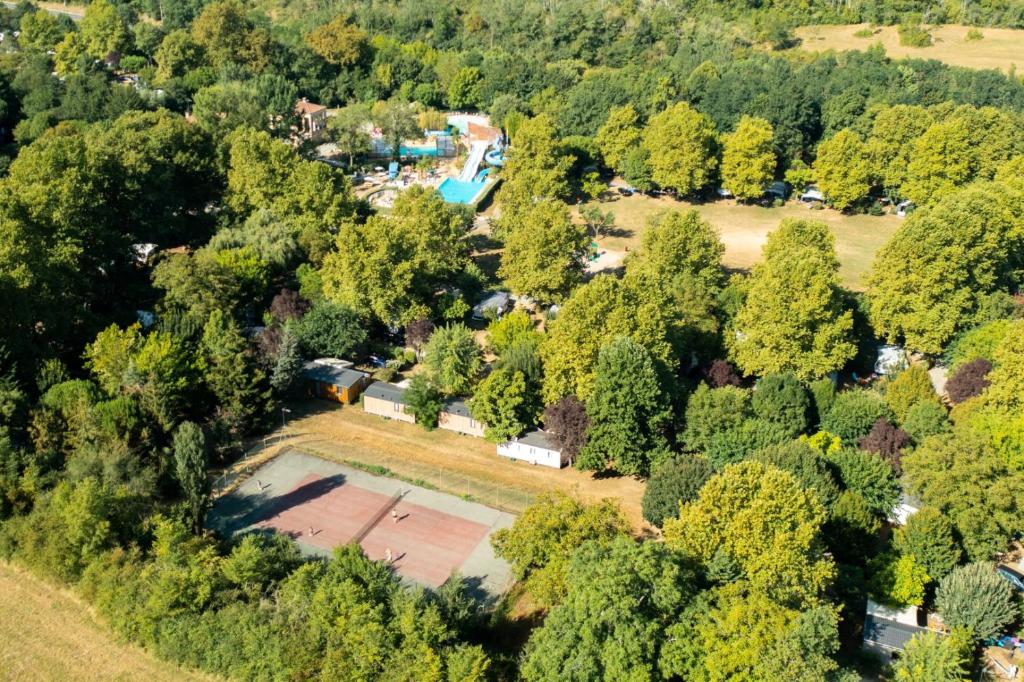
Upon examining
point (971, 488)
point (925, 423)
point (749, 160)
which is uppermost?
point (749, 160)

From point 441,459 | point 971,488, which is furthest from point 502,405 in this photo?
point 971,488

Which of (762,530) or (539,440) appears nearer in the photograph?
(762,530)

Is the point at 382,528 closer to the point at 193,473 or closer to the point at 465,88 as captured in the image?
the point at 193,473

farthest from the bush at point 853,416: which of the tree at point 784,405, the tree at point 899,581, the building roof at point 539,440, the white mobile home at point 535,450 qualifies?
the building roof at point 539,440

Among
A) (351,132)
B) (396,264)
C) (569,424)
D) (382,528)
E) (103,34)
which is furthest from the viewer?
(103,34)

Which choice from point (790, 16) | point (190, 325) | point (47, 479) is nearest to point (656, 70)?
point (790, 16)

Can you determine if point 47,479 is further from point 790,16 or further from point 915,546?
point 790,16

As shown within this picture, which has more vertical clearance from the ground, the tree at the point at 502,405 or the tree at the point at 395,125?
the tree at the point at 395,125

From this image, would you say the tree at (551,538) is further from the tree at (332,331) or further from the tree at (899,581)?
the tree at (332,331)

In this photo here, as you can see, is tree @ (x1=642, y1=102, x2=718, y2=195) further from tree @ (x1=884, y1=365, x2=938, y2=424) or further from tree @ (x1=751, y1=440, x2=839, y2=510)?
tree @ (x1=751, y1=440, x2=839, y2=510)
